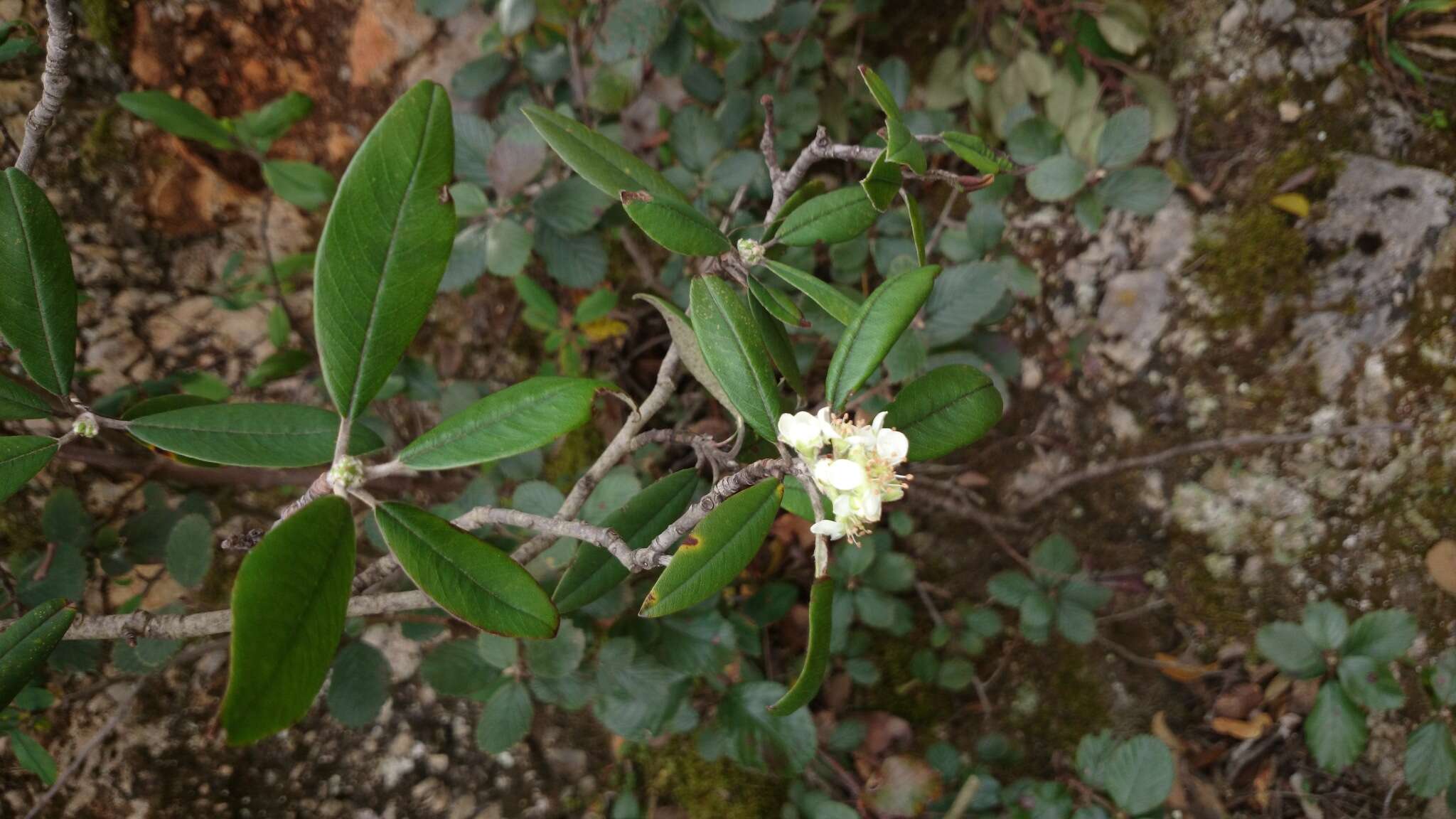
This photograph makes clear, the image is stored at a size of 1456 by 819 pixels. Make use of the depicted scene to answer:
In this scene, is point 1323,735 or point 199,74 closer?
point 1323,735

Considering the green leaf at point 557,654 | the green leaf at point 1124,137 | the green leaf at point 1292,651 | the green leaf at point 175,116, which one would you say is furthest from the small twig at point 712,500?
the green leaf at point 1292,651

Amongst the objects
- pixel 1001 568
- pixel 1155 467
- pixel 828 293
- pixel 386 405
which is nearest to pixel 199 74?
pixel 386 405

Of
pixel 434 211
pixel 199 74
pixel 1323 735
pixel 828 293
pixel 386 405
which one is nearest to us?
pixel 434 211

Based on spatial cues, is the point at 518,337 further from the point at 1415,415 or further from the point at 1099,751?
the point at 1415,415

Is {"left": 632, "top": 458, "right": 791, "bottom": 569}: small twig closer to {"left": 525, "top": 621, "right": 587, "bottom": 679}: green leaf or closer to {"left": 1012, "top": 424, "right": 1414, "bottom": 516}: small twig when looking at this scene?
{"left": 525, "top": 621, "right": 587, "bottom": 679}: green leaf

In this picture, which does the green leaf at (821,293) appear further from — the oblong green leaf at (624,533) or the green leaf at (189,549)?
the green leaf at (189,549)

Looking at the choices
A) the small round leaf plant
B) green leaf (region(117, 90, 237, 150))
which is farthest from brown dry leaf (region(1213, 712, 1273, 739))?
green leaf (region(117, 90, 237, 150))

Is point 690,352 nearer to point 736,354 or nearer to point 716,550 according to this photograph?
point 736,354
